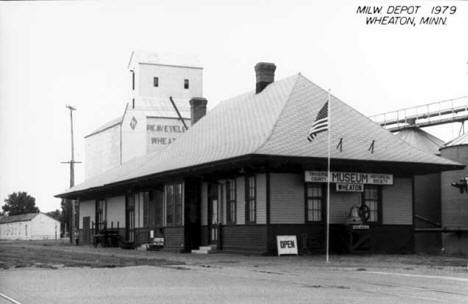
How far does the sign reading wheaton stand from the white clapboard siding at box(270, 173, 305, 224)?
530 mm

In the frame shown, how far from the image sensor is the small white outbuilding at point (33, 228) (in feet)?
357

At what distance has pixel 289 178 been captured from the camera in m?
25.6

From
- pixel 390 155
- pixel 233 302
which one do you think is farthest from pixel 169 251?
pixel 233 302

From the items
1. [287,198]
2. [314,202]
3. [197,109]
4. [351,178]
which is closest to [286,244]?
[287,198]

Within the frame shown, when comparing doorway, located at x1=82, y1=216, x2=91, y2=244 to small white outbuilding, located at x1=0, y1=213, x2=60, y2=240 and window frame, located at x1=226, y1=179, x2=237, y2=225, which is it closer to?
window frame, located at x1=226, y1=179, x2=237, y2=225

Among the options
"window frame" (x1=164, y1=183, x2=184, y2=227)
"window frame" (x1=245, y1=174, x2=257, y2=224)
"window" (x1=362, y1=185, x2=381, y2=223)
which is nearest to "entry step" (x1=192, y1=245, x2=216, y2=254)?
"window frame" (x1=164, y1=183, x2=184, y2=227)

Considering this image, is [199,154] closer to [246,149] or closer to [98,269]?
[246,149]

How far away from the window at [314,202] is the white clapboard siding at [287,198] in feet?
0.89

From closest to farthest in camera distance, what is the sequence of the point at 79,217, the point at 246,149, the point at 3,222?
the point at 246,149 < the point at 79,217 < the point at 3,222

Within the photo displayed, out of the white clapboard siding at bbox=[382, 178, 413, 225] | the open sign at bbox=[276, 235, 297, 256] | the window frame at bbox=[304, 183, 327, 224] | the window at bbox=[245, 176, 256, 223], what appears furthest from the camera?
the white clapboard siding at bbox=[382, 178, 413, 225]

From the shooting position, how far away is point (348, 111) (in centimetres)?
2927

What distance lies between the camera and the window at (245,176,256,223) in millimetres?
26125

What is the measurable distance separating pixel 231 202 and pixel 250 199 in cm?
168

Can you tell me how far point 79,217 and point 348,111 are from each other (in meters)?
29.0
